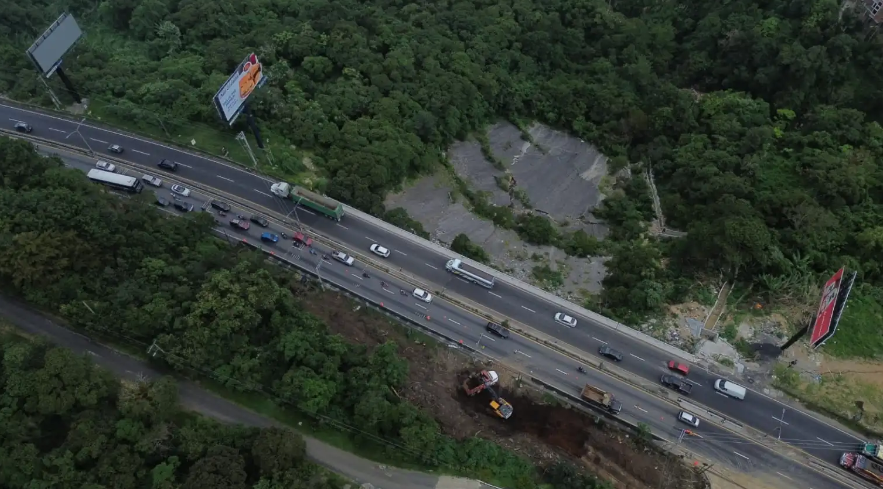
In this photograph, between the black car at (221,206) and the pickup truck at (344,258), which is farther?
the black car at (221,206)

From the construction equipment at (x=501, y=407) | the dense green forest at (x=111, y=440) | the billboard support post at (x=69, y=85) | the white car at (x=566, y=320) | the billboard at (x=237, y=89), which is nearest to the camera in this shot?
the dense green forest at (x=111, y=440)

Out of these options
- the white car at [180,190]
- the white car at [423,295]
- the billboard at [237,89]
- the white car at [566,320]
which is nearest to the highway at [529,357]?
the white car at [423,295]

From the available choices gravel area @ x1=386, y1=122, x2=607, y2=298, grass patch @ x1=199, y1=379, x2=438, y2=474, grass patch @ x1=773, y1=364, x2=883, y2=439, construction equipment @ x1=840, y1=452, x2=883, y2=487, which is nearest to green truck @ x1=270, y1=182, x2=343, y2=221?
gravel area @ x1=386, y1=122, x2=607, y2=298

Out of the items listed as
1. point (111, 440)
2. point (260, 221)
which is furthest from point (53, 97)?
point (111, 440)

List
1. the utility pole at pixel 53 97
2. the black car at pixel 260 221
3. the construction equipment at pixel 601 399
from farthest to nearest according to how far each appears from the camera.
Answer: the utility pole at pixel 53 97
the black car at pixel 260 221
the construction equipment at pixel 601 399

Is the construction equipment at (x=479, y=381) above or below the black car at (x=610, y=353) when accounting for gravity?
below

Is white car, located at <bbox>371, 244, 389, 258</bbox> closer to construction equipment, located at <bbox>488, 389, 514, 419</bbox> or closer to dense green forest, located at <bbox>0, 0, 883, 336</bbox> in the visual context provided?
dense green forest, located at <bbox>0, 0, 883, 336</bbox>

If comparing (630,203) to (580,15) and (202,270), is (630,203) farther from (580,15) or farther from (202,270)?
(202,270)

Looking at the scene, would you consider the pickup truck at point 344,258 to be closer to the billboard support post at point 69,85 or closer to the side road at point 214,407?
the side road at point 214,407
